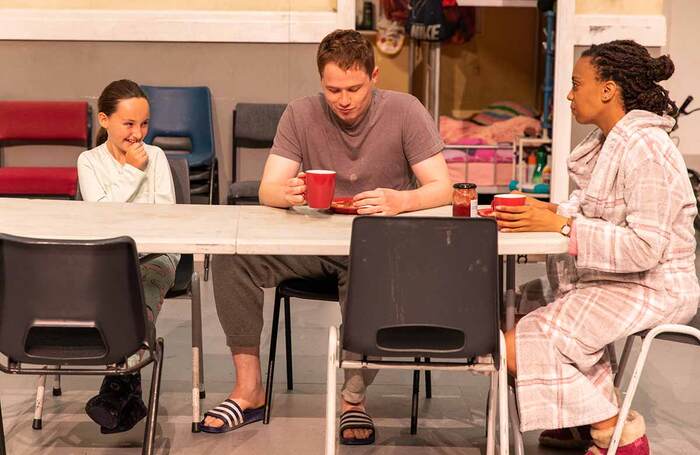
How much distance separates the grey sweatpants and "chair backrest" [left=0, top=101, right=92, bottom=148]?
3.02m

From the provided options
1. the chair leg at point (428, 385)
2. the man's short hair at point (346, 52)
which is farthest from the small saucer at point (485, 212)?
the chair leg at point (428, 385)

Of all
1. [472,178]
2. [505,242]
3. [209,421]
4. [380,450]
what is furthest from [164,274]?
[472,178]

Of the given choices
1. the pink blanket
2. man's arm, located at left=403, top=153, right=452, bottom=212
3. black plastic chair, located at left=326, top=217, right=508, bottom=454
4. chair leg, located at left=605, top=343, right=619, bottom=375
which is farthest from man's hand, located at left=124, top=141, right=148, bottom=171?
the pink blanket

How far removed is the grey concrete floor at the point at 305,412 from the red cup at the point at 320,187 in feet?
2.78

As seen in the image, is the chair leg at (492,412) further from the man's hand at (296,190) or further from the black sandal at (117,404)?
the black sandal at (117,404)

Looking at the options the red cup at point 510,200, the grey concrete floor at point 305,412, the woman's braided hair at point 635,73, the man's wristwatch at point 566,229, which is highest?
the woman's braided hair at point 635,73

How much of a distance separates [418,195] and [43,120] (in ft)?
11.4

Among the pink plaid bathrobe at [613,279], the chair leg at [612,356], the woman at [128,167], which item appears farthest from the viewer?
the woman at [128,167]

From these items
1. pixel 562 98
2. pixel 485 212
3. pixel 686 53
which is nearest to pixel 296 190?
pixel 485 212

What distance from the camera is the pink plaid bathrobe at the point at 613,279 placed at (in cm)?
287

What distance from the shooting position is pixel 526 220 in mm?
2971

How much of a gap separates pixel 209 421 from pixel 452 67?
5.22m

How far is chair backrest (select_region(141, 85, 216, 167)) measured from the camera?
6094 millimetres

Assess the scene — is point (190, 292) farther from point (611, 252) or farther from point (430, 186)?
point (611, 252)
